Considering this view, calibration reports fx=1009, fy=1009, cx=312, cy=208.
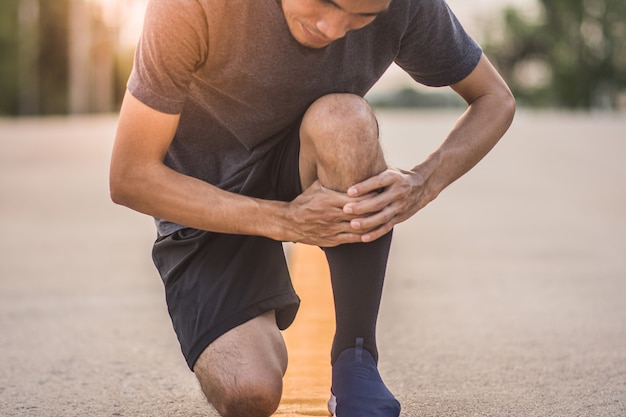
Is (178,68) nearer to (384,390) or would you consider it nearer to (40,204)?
(384,390)

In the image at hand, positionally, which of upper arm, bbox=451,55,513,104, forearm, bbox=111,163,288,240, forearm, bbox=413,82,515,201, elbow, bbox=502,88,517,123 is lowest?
forearm, bbox=111,163,288,240

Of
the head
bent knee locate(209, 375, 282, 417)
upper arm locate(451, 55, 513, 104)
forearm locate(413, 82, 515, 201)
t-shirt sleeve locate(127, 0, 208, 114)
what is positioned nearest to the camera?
the head

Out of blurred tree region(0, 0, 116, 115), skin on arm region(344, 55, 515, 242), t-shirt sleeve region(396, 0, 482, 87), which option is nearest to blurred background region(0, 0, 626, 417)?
skin on arm region(344, 55, 515, 242)

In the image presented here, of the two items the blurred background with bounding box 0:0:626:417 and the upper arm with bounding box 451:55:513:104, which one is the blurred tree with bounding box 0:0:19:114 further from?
the upper arm with bounding box 451:55:513:104

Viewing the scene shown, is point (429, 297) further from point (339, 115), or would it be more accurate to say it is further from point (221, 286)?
point (339, 115)

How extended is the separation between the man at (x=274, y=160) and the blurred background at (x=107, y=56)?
6159 cm

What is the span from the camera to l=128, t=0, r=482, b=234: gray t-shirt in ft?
9.32

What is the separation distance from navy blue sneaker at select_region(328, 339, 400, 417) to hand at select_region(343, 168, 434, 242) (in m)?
0.36

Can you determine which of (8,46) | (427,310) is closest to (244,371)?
(427,310)

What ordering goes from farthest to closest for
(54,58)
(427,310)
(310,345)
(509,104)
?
(54,58) → (427,310) → (310,345) → (509,104)

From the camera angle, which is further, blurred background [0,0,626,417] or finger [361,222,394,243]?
blurred background [0,0,626,417]

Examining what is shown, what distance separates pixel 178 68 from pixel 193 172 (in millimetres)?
573

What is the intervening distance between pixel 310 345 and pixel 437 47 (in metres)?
1.69

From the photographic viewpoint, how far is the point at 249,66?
300 centimetres
